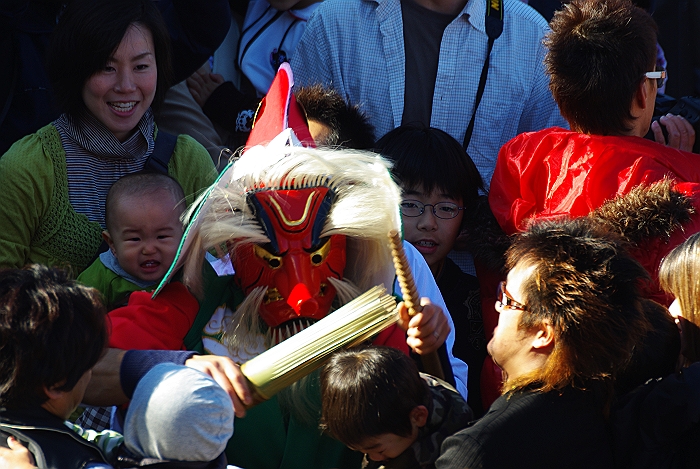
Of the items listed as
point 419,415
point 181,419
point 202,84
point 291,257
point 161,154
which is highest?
point 202,84

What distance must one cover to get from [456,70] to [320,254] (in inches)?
60.3

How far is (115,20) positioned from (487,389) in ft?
5.68

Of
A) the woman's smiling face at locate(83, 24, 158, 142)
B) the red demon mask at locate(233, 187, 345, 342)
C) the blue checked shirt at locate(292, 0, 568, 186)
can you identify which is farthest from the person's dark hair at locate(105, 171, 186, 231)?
the blue checked shirt at locate(292, 0, 568, 186)

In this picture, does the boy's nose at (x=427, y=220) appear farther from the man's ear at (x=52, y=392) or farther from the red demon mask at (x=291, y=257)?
the man's ear at (x=52, y=392)

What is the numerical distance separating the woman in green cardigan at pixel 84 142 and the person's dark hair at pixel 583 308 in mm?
1428

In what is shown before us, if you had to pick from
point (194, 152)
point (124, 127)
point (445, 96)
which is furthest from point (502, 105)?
point (124, 127)

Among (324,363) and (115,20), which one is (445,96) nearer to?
(115,20)

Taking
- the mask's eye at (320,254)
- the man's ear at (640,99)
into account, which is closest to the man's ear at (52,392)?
the mask's eye at (320,254)

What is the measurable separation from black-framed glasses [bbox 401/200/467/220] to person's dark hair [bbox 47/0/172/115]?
112 cm

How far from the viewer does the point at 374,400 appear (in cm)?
191

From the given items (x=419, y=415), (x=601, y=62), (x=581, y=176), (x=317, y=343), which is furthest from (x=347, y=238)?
(x=601, y=62)

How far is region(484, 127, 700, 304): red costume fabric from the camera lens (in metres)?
→ 2.49

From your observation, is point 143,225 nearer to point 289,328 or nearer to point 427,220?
point 289,328

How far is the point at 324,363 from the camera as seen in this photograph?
6.45ft
